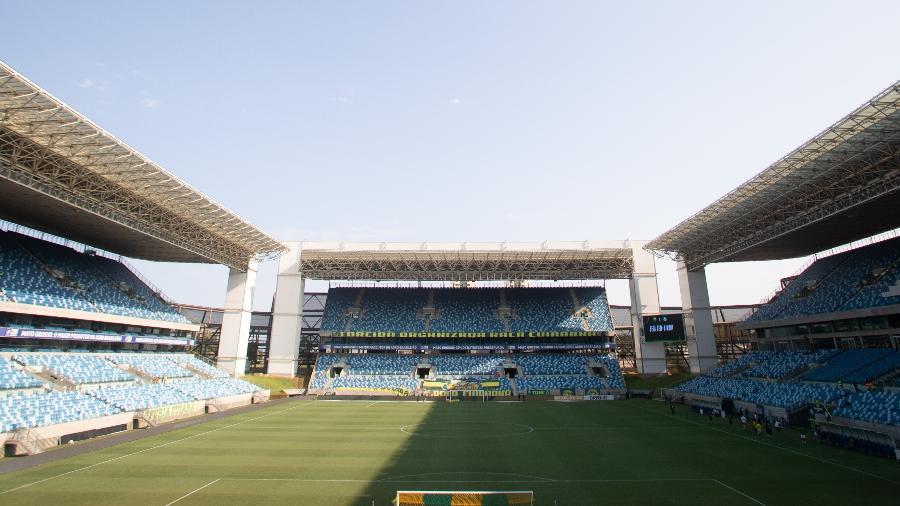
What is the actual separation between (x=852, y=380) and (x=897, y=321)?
7.60 m

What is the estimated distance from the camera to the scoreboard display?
175ft

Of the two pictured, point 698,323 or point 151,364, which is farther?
point 698,323

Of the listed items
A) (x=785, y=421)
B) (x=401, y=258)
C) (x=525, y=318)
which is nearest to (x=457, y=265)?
(x=401, y=258)

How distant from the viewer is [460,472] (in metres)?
20.2

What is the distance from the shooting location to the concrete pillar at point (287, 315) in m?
59.1

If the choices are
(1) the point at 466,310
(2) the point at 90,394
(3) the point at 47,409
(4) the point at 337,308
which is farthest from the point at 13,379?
(1) the point at 466,310

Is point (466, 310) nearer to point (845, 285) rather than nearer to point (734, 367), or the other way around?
point (734, 367)

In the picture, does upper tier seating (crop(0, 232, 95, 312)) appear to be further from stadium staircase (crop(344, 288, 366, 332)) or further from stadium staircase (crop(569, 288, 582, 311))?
stadium staircase (crop(569, 288, 582, 311))

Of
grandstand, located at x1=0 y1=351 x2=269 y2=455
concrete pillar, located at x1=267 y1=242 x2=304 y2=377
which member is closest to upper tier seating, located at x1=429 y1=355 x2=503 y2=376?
concrete pillar, located at x1=267 y1=242 x2=304 y2=377

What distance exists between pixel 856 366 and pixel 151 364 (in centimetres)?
5922

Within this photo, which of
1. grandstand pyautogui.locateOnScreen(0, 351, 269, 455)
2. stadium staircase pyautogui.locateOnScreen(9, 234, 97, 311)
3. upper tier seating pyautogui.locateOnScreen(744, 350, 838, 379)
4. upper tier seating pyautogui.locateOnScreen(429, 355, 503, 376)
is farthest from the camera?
upper tier seating pyautogui.locateOnScreen(429, 355, 503, 376)

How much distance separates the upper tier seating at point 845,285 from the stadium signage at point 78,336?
64.1m

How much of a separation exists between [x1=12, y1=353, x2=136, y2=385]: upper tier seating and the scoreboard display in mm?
53263

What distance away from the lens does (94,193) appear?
35375 mm
